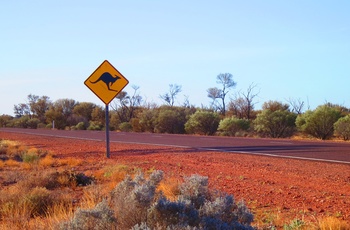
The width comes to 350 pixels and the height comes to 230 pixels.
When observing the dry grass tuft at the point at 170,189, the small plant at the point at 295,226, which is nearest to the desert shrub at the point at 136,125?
the dry grass tuft at the point at 170,189

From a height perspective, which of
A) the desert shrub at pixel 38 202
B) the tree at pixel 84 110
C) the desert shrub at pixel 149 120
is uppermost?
the tree at pixel 84 110

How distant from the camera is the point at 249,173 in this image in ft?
39.4

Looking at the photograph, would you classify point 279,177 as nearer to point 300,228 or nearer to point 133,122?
point 300,228

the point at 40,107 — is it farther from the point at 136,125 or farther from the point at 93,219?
the point at 93,219

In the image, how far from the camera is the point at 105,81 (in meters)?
16.3

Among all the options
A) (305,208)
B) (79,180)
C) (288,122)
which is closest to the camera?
(305,208)

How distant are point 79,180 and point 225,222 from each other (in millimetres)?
6748

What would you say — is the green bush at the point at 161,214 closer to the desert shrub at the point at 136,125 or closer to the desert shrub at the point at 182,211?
the desert shrub at the point at 182,211

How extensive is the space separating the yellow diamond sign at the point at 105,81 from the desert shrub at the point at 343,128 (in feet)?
68.8

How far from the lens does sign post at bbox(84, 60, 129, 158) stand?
53.4 ft

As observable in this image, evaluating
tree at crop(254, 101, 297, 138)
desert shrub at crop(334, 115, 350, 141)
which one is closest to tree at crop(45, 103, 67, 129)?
tree at crop(254, 101, 297, 138)

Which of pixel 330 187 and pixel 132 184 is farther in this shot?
pixel 330 187

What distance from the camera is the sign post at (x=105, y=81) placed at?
16.3m

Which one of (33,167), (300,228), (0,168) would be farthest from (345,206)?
(0,168)
